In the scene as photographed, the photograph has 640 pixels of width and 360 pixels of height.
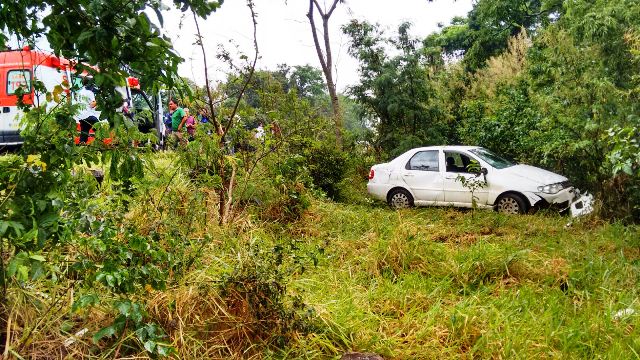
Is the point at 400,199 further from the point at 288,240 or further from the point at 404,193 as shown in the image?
the point at 288,240

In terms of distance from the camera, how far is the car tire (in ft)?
30.9

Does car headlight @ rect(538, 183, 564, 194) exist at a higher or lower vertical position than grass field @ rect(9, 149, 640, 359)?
higher

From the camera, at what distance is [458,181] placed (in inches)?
345

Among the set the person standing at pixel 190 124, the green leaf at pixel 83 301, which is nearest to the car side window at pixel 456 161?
the person standing at pixel 190 124

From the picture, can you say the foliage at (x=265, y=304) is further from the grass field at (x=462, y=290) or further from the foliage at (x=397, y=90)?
the foliage at (x=397, y=90)

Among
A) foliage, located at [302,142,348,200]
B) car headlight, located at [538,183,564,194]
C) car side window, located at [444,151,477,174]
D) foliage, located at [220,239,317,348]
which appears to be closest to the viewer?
foliage, located at [220,239,317,348]

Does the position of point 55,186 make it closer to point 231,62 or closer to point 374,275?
point 374,275

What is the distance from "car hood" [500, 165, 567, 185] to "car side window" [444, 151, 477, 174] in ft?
2.26

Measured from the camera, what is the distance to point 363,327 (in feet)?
11.0

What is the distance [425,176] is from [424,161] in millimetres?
326

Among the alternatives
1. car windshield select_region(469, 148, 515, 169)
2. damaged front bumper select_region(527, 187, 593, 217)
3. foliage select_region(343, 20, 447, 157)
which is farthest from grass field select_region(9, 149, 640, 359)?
foliage select_region(343, 20, 447, 157)

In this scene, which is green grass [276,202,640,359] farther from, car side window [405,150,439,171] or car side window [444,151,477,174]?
car side window [405,150,439,171]

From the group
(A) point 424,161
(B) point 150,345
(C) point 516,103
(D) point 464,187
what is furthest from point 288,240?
(C) point 516,103

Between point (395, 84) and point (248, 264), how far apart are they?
9720 mm
